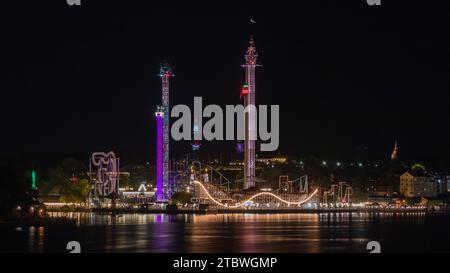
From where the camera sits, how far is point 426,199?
99.6m

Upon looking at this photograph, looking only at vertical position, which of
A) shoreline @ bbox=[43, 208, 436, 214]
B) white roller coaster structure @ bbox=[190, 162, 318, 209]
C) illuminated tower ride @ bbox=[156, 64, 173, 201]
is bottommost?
shoreline @ bbox=[43, 208, 436, 214]

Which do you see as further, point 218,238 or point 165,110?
point 165,110

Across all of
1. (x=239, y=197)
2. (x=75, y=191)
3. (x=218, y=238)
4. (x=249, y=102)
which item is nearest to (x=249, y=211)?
(x=239, y=197)

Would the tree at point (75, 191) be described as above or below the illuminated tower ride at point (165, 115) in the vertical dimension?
below

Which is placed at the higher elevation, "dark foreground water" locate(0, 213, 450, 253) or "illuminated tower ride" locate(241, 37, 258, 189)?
"illuminated tower ride" locate(241, 37, 258, 189)

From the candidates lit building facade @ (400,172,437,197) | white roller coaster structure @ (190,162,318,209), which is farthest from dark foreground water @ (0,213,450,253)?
lit building facade @ (400,172,437,197)

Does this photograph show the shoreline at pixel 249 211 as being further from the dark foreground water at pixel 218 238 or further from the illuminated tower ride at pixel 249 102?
the dark foreground water at pixel 218 238

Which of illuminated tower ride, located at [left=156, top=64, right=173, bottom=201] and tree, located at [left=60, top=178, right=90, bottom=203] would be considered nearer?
illuminated tower ride, located at [left=156, top=64, right=173, bottom=201]

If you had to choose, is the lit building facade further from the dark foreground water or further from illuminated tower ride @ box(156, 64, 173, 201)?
the dark foreground water

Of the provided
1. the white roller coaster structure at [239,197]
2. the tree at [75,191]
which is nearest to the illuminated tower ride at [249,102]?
the white roller coaster structure at [239,197]

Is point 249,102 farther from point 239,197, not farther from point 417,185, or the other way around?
point 417,185
